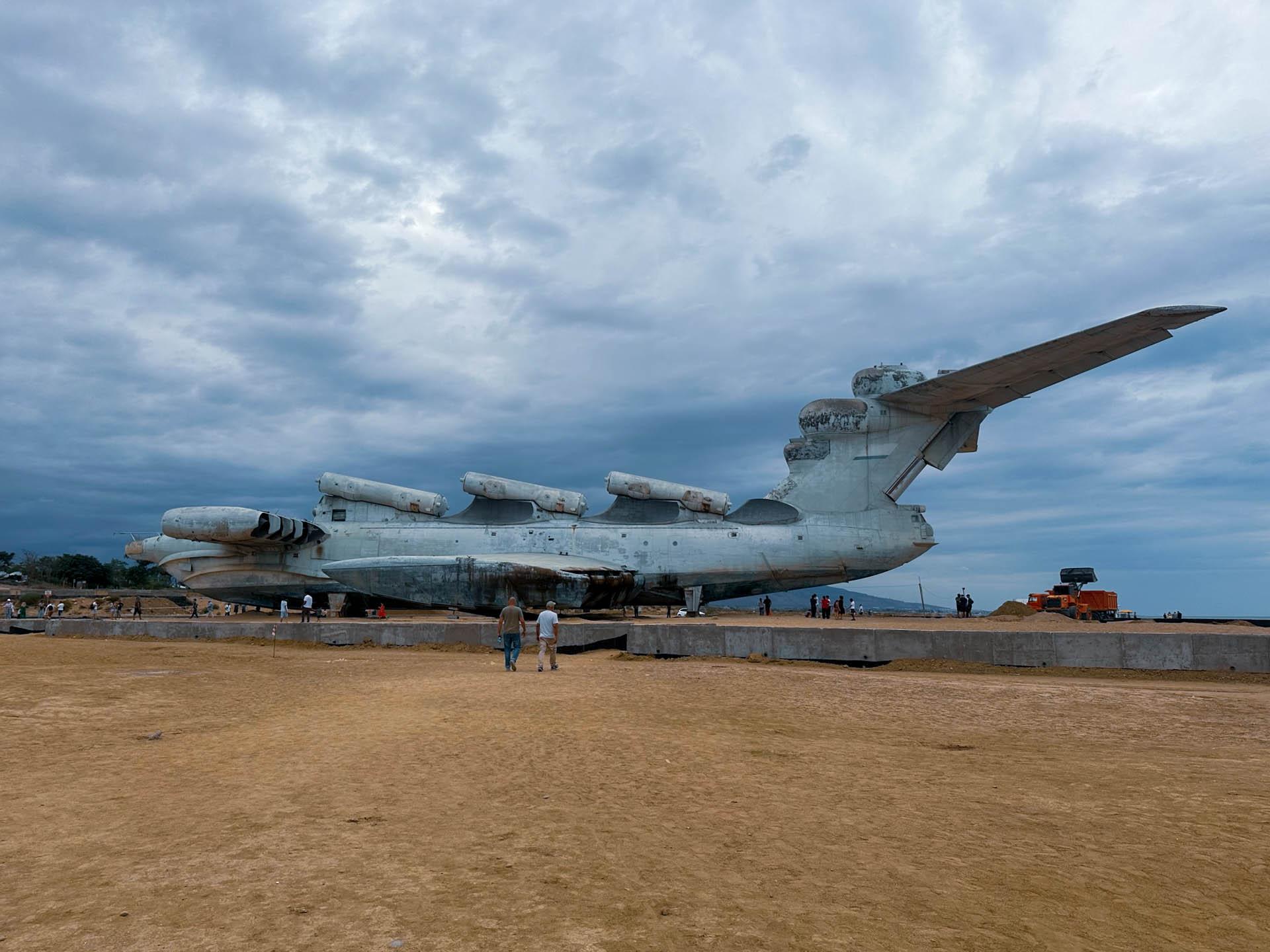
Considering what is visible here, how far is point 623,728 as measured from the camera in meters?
7.12

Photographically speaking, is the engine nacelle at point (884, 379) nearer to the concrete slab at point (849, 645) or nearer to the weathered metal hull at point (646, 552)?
the weathered metal hull at point (646, 552)

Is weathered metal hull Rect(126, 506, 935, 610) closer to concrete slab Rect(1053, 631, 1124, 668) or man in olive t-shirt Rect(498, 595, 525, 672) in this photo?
man in olive t-shirt Rect(498, 595, 525, 672)

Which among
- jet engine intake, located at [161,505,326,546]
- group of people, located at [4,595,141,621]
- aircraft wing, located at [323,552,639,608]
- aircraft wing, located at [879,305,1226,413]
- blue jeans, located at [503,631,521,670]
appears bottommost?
group of people, located at [4,595,141,621]

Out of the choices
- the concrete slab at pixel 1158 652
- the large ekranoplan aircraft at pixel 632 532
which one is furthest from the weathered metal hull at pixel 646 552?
the concrete slab at pixel 1158 652

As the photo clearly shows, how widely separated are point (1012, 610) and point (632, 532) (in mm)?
14462

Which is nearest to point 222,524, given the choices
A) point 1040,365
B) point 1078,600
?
point 1040,365

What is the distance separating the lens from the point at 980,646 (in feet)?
41.4

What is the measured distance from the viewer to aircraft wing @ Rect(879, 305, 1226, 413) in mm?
18219

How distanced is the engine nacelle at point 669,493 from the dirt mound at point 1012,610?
10.4 metres

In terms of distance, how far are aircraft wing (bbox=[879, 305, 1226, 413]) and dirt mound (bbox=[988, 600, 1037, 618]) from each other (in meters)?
7.82

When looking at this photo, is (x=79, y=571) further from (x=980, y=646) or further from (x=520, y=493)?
(x=980, y=646)

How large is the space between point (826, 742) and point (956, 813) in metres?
2.37

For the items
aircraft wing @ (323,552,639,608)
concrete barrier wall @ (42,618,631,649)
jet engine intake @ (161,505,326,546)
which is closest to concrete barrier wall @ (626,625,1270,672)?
concrete barrier wall @ (42,618,631,649)

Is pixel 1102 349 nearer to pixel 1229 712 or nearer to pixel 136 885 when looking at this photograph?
pixel 1229 712
